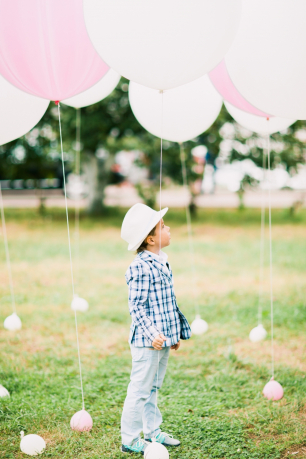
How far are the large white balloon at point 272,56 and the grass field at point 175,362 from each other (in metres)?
1.88

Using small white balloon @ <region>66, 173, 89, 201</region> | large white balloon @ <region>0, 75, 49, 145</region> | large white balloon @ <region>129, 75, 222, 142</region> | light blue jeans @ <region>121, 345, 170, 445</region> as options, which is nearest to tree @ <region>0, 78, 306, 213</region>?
small white balloon @ <region>66, 173, 89, 201</region>

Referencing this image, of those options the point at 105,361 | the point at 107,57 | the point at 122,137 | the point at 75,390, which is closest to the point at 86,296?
the point at 105,361

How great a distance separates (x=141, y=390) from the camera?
2.46 m

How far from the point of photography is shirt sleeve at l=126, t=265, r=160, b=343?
2361 mm

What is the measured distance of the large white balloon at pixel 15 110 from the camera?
9.84 feet

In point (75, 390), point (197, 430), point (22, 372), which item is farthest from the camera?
point (22, 372)

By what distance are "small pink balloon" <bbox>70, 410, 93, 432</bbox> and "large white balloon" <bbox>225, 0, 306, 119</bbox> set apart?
6.75ft

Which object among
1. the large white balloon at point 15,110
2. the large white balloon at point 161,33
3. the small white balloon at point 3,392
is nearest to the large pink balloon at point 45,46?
the large white balloon at point 161,33

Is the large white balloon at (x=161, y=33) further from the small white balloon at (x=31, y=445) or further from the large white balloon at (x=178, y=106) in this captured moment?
the small white balloon at (x=31, y=445)

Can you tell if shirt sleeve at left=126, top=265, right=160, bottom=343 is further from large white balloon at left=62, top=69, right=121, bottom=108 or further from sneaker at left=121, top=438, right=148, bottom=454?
large white balloon at left=62, top=69, right=121, bottom=108

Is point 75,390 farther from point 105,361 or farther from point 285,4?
point 285,4

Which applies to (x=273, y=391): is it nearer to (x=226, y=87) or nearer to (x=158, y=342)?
(x=158, y=342)

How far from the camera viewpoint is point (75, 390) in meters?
3.33

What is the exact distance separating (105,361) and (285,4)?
2.84 m
